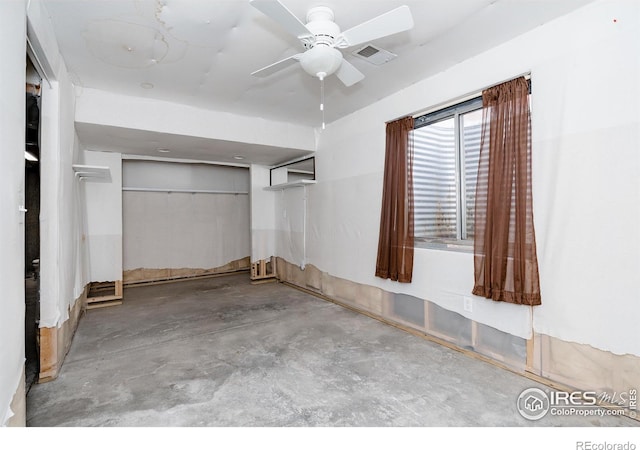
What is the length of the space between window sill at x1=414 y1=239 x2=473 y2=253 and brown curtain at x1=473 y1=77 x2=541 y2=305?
9.0 inches

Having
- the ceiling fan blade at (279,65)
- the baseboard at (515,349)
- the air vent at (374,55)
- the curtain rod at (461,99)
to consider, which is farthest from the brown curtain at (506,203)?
the ceiling fan blade at (279,65)

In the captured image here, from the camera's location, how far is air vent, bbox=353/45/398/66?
2584 millimetres

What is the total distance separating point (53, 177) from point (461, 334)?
145 inches

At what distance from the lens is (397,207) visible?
132 inches

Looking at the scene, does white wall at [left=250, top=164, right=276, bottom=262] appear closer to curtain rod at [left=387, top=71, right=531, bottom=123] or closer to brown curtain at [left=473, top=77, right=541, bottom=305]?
curtain rod at [left=387, top=71, right=531, bottom=123]

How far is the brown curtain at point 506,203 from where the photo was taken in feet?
7.65

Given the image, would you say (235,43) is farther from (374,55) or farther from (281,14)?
(374,55)

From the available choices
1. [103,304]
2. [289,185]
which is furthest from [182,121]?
[103,304]

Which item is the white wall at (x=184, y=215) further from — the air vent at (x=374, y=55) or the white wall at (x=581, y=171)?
the white wall at (x=581, y=171)

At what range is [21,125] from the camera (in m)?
1.53

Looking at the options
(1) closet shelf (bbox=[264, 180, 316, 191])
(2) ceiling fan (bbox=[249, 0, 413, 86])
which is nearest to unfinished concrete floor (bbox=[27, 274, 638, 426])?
(1) closet shelf (bbox=[264, 180, 316, 191])

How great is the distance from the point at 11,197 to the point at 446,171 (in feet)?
10.5

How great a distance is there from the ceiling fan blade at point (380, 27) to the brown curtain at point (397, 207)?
4.83ft
